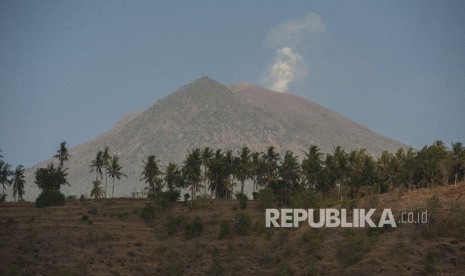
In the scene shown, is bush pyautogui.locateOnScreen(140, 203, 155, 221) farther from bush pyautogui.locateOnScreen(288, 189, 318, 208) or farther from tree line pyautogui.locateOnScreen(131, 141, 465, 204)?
bush pyautogui.locateOnScreen(288, 189, 318, 208)

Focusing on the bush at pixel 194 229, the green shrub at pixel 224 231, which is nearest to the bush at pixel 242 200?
the bush at pixel 194 229

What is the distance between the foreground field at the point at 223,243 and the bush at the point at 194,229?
0.69 ft

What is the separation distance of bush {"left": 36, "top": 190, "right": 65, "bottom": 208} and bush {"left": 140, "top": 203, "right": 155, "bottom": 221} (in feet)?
72.6

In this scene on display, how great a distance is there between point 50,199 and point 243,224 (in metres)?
49.9

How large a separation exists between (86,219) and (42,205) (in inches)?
670

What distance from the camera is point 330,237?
13588cm

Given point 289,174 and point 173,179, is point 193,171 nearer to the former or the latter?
point 173,179

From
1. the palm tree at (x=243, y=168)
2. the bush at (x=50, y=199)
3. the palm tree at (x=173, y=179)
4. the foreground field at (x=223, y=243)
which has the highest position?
the palm tree at (x=243, y=168)

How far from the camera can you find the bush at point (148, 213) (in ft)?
510

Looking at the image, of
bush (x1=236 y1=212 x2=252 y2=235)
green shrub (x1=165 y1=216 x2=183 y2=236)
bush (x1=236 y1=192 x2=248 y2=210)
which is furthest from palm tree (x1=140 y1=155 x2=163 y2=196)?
bush (x1=236 y1=212 x2=252 y2=235)

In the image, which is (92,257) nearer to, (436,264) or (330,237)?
(330,237)

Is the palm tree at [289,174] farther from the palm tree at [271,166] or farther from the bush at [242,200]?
the bush at [242,200]

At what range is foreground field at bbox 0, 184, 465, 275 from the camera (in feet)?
400

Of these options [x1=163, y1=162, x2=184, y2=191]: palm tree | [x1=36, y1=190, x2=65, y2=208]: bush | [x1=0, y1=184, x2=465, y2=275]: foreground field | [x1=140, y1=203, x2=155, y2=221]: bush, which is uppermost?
[x1=163, y1=162, x2=184, y2=191]: palm tree
